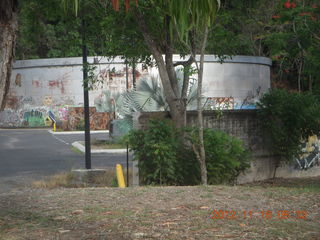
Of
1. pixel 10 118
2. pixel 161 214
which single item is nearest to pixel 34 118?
pixel 10 118

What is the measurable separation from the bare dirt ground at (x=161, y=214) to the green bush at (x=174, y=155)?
2482 mm

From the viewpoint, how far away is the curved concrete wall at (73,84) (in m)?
41.6

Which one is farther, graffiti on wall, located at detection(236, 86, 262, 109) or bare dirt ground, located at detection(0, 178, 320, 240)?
graffiti on wall, located at detection(236, 86, 262, 109)

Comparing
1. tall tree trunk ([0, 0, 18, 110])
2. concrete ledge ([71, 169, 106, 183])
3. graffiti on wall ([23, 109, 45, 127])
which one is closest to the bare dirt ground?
tall tree trunk ([0, 0, 18, 110])

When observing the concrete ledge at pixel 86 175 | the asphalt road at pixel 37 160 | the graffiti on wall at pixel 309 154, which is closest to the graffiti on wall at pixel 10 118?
the asphalt road at pixel 37 160

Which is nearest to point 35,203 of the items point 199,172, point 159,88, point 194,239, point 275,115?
point 194,239

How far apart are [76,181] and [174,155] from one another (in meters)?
4.08

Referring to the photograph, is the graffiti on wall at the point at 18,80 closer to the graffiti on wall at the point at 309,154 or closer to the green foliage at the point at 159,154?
the graffiti on wall at the point at 309,154

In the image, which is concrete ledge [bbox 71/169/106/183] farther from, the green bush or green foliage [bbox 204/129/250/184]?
green foliage [bbox 204/129/250/184]

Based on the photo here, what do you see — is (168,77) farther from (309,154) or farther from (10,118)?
(10,118)

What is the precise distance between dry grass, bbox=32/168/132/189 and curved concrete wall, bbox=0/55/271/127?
2573cm

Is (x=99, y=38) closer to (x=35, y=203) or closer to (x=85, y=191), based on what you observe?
(x=85, y=191)

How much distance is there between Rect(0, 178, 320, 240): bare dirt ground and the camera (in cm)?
638

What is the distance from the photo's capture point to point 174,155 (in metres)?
12.4
